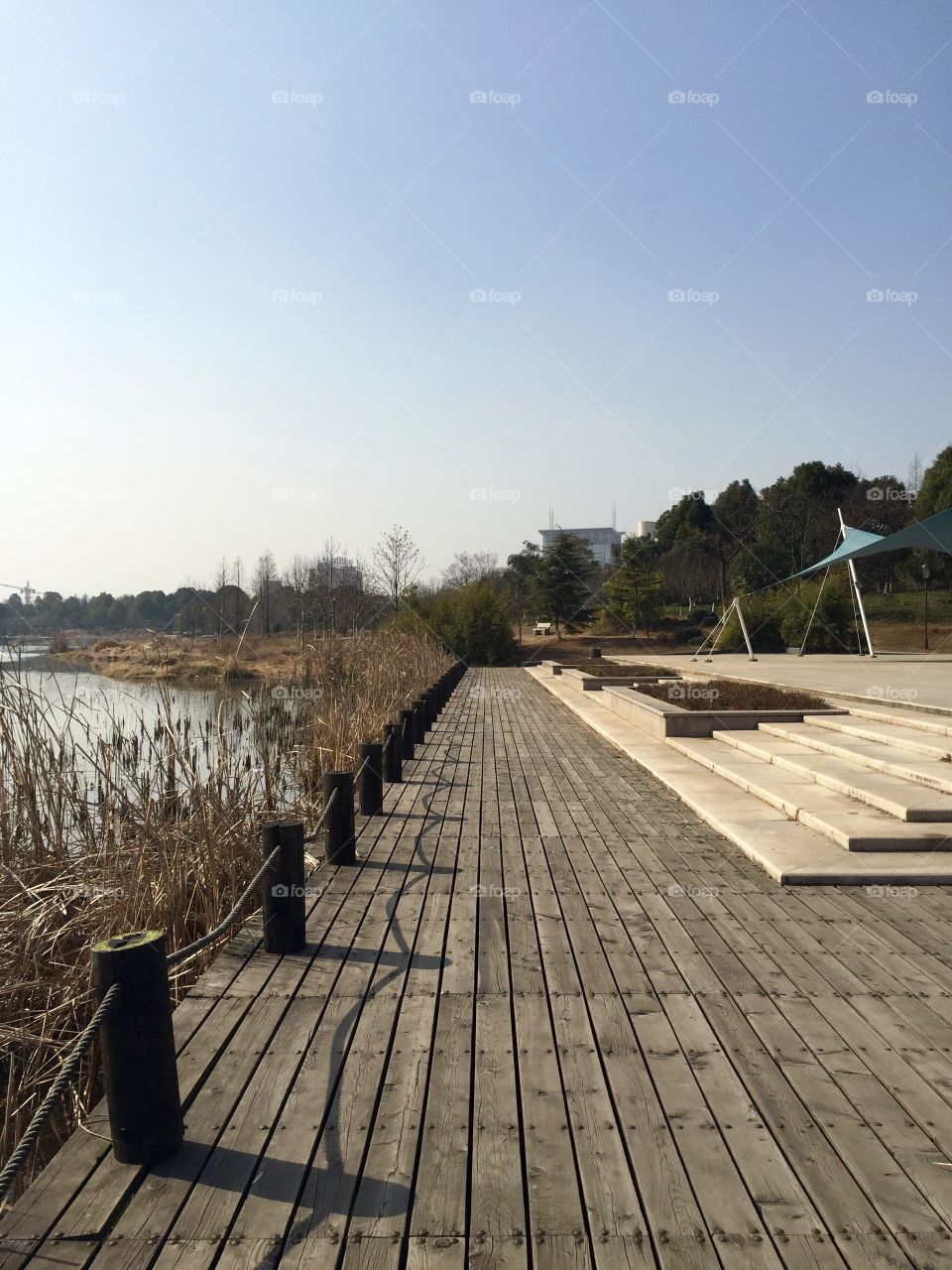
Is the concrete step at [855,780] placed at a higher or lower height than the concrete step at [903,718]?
Answer: lower

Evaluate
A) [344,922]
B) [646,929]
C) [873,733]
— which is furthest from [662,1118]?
[873,733]

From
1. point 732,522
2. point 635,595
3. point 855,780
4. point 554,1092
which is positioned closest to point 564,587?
point 635,595

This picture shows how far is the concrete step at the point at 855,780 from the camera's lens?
491 centimetres

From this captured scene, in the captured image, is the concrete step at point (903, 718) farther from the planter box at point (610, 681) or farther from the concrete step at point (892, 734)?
the planter box at point (610, 681)

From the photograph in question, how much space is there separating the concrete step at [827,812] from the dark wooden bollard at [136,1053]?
11.9 ft

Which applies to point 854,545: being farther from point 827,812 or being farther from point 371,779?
point 371,779

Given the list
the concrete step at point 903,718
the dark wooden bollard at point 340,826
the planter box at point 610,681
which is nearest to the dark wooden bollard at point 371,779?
the dark wooden bollard at point 340,826

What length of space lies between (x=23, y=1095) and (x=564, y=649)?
30.6 meters

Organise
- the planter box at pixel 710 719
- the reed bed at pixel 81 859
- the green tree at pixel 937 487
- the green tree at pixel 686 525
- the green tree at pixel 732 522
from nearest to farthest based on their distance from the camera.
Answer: the reed bed at pixel 81 859
the planter box at pixel 710 719
the green tree at pixel 937 487
the green tree at pixel 732 522
the green tree at pixel 686 525

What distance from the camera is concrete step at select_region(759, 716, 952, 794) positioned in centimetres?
558

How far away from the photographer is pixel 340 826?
4.67 metres

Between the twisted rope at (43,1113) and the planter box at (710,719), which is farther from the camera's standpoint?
the planter box at (710,719)

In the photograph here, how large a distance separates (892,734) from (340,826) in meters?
4.75

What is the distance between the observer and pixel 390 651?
1283 centimetres
